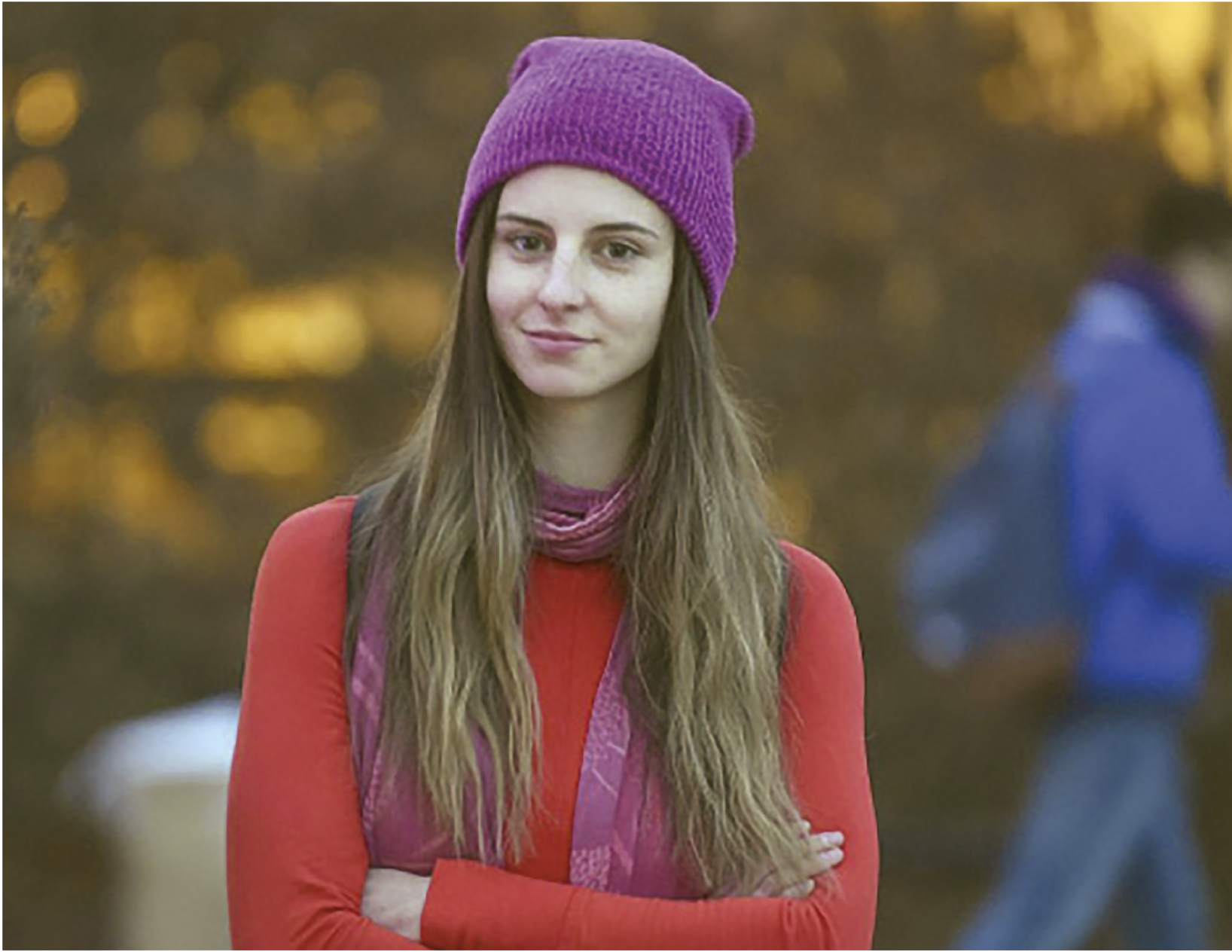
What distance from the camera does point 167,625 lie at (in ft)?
27.4

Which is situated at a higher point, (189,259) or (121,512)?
(189,259)

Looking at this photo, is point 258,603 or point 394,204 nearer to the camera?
point 258,603

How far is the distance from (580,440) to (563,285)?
0.20 metres

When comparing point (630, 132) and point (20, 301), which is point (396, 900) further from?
point (20, 301)

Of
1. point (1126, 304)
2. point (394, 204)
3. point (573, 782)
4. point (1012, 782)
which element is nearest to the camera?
point (573, 782)

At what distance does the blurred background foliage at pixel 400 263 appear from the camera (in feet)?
26.4

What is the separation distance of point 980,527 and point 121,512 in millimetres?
3287

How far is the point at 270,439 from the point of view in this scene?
832 cm

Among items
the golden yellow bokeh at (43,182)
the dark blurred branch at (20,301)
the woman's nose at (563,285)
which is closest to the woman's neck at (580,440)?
the woman's nose at (563,285)

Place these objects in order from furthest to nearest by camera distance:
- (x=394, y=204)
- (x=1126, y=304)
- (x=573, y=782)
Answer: (x=394, y=204) < (x=1126, y=304) < (x=573, y=782)

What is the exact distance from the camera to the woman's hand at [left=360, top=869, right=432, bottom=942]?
259 centimetres

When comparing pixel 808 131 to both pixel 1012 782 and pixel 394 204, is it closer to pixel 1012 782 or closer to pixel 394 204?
pixel 394 204

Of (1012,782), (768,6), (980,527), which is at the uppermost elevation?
(768,6)

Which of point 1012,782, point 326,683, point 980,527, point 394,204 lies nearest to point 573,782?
point 326,683
